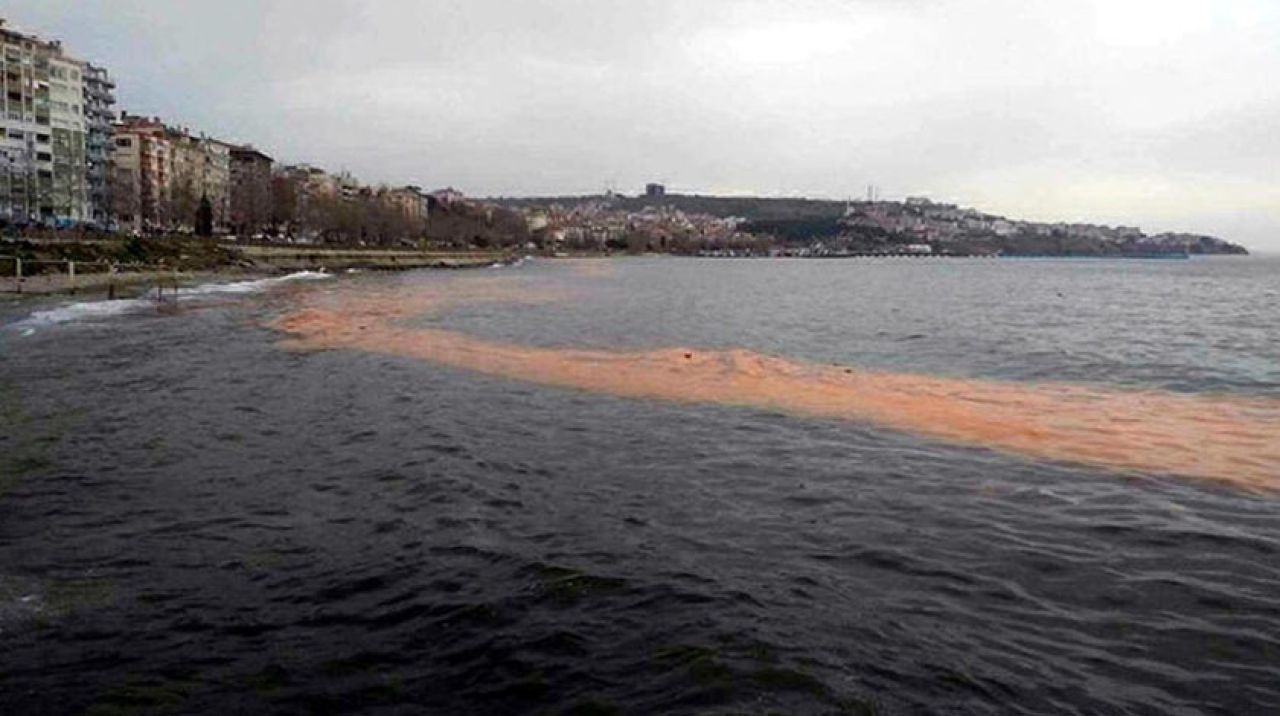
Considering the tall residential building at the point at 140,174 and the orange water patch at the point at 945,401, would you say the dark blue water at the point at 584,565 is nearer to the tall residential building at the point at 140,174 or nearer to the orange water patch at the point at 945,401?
the orange water patch at the point at 945,401

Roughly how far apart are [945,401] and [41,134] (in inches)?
4899

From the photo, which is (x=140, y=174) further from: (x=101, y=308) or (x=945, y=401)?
Result: (x=945, y=401)

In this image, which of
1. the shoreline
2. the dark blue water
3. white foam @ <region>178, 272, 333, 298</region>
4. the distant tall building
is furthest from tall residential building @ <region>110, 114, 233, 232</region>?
the dark blue water

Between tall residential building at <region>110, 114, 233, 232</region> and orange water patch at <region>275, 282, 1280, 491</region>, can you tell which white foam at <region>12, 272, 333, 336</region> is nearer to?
orange water patch at <region>275, 282, 1280, 491</region>

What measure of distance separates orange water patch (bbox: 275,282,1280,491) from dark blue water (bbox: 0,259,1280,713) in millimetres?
1499

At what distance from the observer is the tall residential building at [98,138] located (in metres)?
128

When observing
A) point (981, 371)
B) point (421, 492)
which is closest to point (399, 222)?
point (981, 371)

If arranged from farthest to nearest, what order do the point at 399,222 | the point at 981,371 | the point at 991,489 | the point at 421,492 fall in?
the point at 399,222 < the point at 981,371 < the point at 991,489 < the point at 421,492

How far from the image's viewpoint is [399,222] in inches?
7466

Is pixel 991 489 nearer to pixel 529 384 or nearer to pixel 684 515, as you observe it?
pixel 684 515

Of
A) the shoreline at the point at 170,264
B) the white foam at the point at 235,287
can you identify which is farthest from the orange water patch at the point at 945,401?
the white foam at the point at 235,287

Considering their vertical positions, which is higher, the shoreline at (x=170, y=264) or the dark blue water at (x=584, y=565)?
the shoreline at (x=170, y=264)

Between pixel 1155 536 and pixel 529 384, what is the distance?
47.4 ft

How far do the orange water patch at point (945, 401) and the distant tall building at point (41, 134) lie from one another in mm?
92201
